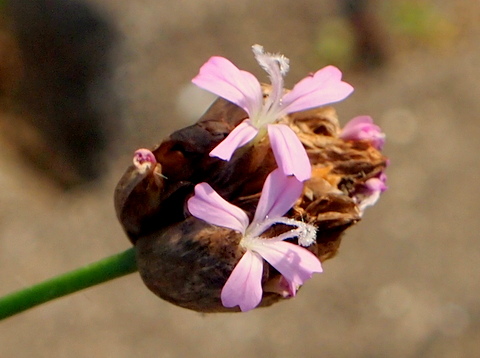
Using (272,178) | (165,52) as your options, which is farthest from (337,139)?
(165,52)

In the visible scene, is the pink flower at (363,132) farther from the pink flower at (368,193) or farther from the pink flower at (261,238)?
the pink flower at (261,238)

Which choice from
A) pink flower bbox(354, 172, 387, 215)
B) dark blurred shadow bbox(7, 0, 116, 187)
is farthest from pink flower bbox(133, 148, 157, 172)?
dark blurred shadow bbox(7, 0, 116, 187)

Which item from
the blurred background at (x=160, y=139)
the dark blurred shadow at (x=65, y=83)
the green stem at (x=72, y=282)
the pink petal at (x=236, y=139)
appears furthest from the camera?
the dark blurred shadow at (x=65, y=83)

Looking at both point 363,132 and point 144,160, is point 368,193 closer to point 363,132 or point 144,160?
point 363,132

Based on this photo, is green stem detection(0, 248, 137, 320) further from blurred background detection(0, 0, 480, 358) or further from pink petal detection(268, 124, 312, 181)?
blurred background detection(0, 0, 480, 358)

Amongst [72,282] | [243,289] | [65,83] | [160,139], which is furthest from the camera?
[65,83]

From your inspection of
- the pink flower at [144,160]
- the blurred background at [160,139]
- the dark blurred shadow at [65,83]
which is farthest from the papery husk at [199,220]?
the dark blurred shadow at [65,83]

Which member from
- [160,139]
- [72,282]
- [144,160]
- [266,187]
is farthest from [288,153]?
[160,139]
